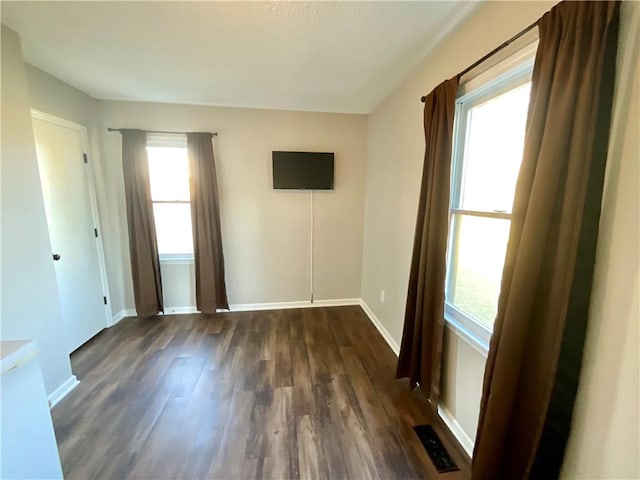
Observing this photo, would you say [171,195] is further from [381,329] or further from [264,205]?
[381,329]

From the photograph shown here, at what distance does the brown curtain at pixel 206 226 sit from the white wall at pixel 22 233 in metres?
1.34

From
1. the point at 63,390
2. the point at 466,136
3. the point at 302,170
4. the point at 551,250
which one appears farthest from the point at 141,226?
the point at 551,250

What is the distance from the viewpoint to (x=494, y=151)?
1493mm

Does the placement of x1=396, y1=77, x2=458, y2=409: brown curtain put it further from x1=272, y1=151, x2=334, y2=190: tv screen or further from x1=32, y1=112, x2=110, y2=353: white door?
x1=32, y1=112, x2=110, y2=353: white door

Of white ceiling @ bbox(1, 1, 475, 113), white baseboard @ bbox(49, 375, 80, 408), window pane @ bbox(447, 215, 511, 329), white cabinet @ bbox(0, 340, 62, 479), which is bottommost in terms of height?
white baseboard @ bbox(49, 375, 80, 408)

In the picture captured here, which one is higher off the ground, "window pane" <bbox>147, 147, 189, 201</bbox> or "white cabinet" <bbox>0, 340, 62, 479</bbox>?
"window pane" <bbox>147, 147, 189, 201</bbox>

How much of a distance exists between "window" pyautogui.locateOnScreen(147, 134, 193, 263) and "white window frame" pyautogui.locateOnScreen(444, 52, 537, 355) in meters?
2.86

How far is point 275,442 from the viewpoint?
5.32 ft

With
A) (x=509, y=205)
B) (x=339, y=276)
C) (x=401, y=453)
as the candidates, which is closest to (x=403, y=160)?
(x=509, y=205)

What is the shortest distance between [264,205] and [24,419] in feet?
8.56

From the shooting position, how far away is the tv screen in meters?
3.22

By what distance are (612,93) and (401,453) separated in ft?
6.46

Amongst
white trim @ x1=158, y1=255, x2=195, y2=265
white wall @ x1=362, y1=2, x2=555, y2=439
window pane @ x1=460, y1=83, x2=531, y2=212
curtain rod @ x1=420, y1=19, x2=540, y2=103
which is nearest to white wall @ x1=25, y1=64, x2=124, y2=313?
white trim @ x1=158, y1=255, x2=195, y2=265

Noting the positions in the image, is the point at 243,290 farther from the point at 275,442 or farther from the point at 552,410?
the point at 552,410
